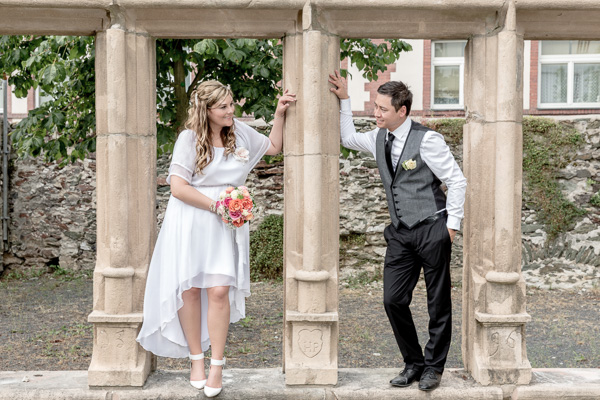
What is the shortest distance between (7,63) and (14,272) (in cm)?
596

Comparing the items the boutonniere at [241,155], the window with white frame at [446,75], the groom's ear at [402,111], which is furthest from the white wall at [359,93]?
the boutonniere at [241,155]

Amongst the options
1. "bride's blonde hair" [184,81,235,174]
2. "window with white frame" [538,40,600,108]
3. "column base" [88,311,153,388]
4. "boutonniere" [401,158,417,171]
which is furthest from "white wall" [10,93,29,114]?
"boutonniere" [401,158,417,171]

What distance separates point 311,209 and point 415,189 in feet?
2.08

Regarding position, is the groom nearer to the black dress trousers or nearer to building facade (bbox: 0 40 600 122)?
the black dress trousers

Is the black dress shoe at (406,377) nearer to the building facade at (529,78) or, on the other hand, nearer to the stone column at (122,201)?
the stone column at (122,201)

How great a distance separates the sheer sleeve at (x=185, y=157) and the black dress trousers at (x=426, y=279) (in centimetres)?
129

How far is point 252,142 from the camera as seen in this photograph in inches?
167

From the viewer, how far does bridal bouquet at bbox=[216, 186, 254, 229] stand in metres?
3.83

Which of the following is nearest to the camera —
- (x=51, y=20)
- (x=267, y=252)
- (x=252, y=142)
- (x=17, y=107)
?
(x=51, y=20)

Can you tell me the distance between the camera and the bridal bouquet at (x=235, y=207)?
3.83 m

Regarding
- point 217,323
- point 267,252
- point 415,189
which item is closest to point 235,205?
point 217,323

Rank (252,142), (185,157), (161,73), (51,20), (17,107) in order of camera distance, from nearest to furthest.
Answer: (185,157) → (51,20) → (252,142) → (161,73) → (17,107)

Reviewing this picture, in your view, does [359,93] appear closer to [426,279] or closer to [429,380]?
[426,279]

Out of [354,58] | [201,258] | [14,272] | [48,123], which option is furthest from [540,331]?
[14,272]
